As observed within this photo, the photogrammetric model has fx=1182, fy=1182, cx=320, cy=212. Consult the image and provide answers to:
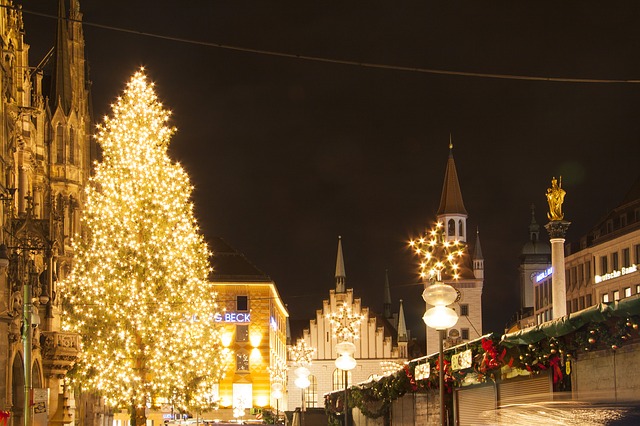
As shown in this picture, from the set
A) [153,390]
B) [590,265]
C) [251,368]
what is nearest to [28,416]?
[153,390]

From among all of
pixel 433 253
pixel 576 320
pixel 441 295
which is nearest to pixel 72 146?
pixel 433 253

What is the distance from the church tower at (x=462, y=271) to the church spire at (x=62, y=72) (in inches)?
3066

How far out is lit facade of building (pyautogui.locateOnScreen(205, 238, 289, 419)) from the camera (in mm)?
97312

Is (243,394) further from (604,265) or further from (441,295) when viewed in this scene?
(441,295)

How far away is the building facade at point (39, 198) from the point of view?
115 ft

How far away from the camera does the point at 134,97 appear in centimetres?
4066

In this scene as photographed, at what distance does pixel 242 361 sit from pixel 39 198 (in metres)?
54.9

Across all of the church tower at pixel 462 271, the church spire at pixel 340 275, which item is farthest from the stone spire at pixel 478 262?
the church spire at pixel 340 275

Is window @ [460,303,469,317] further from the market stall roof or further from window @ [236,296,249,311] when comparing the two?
the market stall roof

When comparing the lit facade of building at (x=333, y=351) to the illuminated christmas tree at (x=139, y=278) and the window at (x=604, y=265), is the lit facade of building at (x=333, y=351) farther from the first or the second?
the illuminated christmas tree at (x=139, y=278)


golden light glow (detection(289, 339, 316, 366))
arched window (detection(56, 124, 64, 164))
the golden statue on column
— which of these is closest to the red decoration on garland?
the golden statue on column

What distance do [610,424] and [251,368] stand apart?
89.7m

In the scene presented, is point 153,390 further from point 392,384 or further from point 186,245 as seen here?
point 392,384

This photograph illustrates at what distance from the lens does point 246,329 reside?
99375 millimetres
